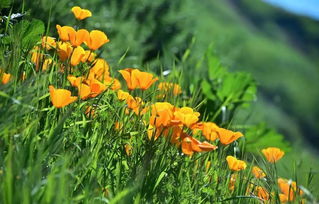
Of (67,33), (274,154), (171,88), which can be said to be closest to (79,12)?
(67,33)

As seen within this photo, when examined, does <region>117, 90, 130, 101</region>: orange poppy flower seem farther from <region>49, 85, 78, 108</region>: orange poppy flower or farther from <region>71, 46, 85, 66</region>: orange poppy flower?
<region>49, 85, 78, 108</region>: orange poppy flower

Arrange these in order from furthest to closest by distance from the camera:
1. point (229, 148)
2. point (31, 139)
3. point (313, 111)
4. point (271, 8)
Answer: point (271, 8)
point (313, 111)
point (229, 148)
point (31, 139)

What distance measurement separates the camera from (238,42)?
25.4 ft

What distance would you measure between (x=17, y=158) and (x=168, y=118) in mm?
500

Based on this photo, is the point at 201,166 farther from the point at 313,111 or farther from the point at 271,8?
the point at 271,8

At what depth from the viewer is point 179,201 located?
170 centimetres

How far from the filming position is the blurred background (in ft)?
12.8

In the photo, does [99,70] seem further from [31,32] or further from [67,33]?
[31,32]

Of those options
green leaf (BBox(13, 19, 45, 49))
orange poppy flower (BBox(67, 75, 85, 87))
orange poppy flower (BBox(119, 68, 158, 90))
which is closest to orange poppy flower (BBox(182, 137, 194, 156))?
orange poppy flower (BBox(119, 68, 158, 90))

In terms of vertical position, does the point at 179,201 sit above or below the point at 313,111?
above

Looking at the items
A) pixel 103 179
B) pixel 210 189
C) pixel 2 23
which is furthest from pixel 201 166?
pixel 2 23

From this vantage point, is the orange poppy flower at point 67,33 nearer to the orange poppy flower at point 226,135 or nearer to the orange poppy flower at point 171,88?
the orange poppy flower at point 171,88

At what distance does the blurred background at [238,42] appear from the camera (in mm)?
3890

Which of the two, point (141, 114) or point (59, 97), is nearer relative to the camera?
point (59, 97)
